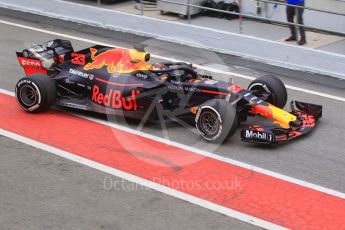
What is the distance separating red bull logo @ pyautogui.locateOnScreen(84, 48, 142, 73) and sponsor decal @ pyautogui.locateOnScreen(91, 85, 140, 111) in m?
0.37

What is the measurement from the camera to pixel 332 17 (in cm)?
1262

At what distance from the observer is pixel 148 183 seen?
766cm

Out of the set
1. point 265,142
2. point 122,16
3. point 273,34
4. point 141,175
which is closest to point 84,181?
point 141,175

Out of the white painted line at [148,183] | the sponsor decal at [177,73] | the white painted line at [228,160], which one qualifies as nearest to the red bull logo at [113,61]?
the sponsor decal at [177,73]

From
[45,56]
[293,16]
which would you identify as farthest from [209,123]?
[293,16]

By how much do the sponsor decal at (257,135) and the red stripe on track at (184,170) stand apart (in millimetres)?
523

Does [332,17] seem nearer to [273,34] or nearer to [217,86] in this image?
[273,34]

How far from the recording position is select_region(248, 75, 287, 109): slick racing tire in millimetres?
9320

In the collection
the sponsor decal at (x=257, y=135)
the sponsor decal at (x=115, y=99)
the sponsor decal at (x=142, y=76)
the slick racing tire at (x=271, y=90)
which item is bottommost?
the sponsor decal at (x=257, y=135)

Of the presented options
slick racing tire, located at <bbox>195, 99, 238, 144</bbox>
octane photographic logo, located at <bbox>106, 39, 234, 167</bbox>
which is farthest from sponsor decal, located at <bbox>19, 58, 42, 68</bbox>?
slick racing tire, located at <bbox>195, 99, 238, 144</bbox>

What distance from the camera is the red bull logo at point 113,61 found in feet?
30.7

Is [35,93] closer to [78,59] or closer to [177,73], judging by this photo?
[78,59]

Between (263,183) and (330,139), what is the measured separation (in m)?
1.78

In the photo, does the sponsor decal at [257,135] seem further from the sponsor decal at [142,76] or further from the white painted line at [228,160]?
the sponsor decal at [142,76]
